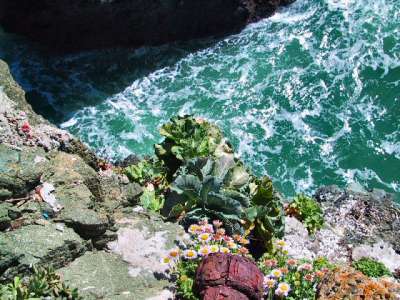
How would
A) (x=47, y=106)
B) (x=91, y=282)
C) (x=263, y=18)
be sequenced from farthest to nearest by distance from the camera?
(x=263, y=18), (x=47, y=106), (x=91, y=282)

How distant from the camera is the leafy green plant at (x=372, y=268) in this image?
9031 mm

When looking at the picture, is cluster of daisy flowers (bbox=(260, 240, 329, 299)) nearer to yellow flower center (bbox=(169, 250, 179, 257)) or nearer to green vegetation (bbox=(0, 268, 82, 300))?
yellow flower center (bbox=(169, 250, 179, 257))

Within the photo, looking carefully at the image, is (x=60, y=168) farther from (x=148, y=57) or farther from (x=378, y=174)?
(x=148, y=57)

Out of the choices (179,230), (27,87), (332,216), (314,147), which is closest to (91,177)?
(179,230)

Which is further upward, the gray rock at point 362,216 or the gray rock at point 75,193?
the gray rock at point 75,193

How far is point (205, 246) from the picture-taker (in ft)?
23.1

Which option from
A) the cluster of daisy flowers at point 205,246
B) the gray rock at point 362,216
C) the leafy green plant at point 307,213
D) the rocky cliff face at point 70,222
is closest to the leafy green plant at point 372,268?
the gray rock at point 362,216

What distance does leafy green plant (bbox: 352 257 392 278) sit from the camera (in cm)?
903

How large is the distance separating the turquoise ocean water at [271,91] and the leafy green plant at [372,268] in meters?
5.22

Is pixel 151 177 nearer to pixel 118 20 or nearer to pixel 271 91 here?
pixel 271 91

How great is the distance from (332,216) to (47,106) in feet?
31.1

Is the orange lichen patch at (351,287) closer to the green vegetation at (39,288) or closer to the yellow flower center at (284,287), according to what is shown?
the yellow flower center at (284,287)

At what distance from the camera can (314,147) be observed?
15.5m

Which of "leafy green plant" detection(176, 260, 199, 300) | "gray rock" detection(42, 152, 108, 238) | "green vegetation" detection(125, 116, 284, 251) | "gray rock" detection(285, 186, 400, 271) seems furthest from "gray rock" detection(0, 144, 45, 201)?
"gray rock" detection(285, 186, 400, 271)
